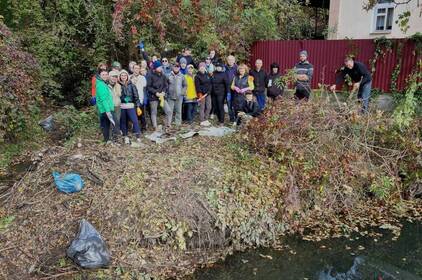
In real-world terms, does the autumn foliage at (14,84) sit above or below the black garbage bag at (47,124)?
above

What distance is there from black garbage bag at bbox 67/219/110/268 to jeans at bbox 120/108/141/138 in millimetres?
3451

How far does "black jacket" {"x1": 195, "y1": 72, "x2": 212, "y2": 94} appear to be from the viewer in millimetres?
9742

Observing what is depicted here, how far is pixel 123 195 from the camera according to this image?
20.8ft

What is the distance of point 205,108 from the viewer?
1042 centimetres

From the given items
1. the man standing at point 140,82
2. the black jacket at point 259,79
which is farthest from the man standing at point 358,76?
the man standing at point 140,82

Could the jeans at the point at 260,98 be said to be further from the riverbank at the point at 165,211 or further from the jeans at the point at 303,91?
the riverbank at the point at 165,211

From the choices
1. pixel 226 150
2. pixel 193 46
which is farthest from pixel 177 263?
pixel 193 46

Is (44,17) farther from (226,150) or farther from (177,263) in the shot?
(177,263)

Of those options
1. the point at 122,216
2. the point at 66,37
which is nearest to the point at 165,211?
the point at 122,216

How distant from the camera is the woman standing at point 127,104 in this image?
8.37m

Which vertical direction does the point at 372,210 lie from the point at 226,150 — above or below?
below

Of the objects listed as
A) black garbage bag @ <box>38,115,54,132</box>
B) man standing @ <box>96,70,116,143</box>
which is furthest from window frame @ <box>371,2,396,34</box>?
black garbage bag @ <box>38,115,54,132</box>

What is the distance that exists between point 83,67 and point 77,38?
1023 millimetres

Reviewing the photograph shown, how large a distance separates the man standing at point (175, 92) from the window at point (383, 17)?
33.2 ft
